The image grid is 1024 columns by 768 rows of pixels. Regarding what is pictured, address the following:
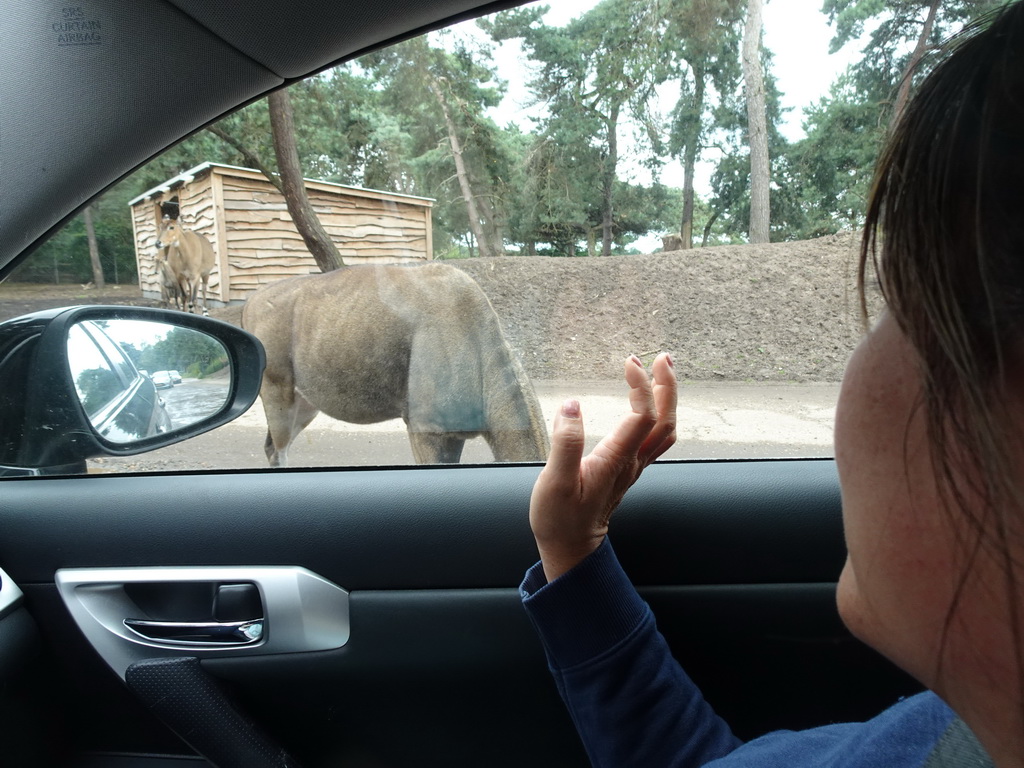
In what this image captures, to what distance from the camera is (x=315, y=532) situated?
1922mm

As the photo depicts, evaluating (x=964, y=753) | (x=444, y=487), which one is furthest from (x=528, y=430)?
(x=964, y=753)

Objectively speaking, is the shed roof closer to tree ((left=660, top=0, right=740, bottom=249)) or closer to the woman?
tree ((left=660, top=0, right=740, bottom=249))

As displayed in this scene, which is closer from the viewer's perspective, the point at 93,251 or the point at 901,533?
the point at 901,533

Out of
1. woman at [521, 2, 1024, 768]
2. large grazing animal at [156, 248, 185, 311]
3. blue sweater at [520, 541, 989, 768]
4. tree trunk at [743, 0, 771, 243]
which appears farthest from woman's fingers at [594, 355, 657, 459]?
large grazing animal at [156, 248, 185, 311]

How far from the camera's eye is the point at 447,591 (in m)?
1.89

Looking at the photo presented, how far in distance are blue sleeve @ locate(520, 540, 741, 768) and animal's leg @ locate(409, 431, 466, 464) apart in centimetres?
94

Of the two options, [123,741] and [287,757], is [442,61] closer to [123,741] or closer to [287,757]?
[287,757]

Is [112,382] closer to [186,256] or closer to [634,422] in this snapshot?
[186,256]

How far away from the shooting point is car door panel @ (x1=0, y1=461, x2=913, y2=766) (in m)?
1.85

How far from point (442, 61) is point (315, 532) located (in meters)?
1.39

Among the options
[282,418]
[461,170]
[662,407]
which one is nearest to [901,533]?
[662,407]

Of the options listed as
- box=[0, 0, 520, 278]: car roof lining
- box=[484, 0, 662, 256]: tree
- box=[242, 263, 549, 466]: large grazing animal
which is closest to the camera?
box=[0, 0, 520, 278]: car roof lining

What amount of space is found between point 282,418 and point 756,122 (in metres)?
2.16

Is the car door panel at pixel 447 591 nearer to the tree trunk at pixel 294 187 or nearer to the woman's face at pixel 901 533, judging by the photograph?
the tree trunk at pixel 294 187
